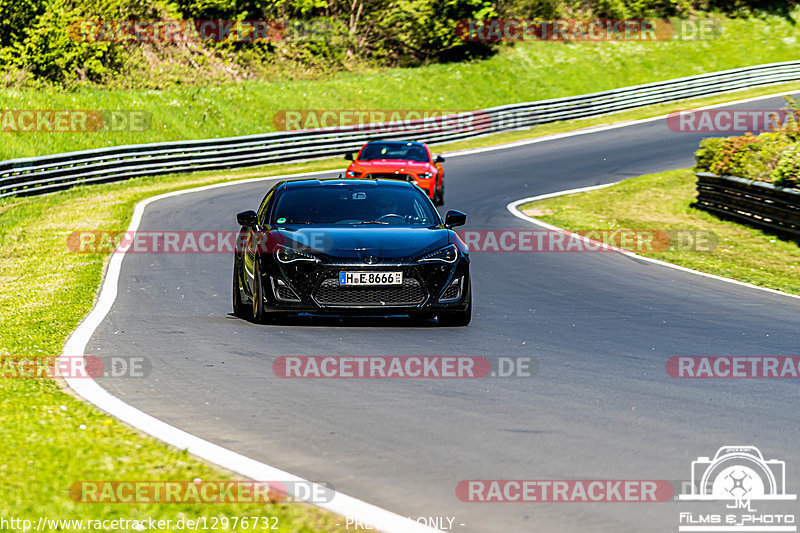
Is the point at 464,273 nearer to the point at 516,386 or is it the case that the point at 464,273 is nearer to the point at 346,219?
the point at 346,219

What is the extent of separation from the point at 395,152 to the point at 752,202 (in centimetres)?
824

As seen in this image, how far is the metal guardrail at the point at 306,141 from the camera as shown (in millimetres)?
27517

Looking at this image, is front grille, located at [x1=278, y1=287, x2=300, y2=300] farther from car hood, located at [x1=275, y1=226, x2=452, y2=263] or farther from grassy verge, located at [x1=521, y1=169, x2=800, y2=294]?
grassy verge, located at [x1=521, y1=169, x2=800, y2=294]

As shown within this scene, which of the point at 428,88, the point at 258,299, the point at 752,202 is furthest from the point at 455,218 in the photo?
the point at 428,88

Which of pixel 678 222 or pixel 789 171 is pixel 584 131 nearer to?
pixel 678 222

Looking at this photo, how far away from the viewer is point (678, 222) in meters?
23.0

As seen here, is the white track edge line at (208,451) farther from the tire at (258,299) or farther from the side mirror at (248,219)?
the side mirror at (248,219)

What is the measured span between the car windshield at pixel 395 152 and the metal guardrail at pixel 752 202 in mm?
6402

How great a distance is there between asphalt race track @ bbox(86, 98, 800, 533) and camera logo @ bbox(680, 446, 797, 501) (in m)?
0.10

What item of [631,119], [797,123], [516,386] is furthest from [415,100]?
[516,386]

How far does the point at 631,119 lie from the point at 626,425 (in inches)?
1599

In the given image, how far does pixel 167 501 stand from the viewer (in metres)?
5.05

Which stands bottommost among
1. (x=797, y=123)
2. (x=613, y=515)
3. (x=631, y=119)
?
(x=631, y=119)

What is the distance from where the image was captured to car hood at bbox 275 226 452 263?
34.0 feet
